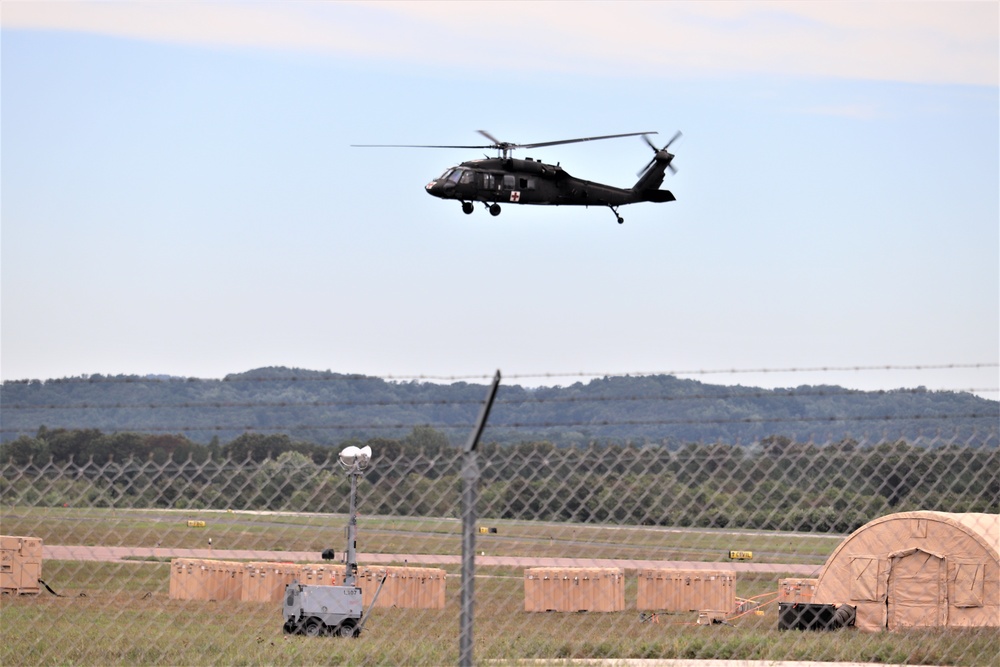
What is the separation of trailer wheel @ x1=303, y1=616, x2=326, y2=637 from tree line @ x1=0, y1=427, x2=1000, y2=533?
1186 cm

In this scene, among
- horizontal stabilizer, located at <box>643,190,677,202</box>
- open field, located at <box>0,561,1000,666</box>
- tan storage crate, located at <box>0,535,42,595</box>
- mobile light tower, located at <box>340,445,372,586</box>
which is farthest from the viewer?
horizontal stabilizer, located at <box>643,190,677,202</box>

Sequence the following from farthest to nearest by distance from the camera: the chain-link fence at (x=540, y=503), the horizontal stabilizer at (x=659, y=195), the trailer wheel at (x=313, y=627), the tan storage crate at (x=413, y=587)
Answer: the horizontal stabilizer at (x=659, y=195)
the tan storage crate at (x=413, y=587)
the trailer wheel at (x=313, y=627)
the chain-link fence at (x=540, y=503)

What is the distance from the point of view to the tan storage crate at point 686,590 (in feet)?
96.6

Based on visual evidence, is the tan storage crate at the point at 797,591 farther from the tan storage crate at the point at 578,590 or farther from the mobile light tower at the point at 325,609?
the mobile light tower at the point at 325,609

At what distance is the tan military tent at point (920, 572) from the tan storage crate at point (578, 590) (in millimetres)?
7579

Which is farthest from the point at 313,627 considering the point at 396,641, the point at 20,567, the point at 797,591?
the point at 797,591

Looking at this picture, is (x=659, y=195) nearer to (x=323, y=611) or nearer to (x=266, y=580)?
(x=266, y=580)

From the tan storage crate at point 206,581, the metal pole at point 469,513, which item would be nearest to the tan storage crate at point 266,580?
the tan storage crate at point 206,581

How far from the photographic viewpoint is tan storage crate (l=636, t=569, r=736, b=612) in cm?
2945

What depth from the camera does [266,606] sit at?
1146 inches

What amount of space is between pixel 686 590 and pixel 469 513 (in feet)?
76.6

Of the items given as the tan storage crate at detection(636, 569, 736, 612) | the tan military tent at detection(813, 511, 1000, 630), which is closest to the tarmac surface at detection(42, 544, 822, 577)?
the tan storage crate at detection(636, 569, 736, 612)

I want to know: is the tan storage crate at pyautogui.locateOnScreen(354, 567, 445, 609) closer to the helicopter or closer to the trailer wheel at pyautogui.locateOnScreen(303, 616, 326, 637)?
the trailer wheel at pyautogui.locateOnScreen(303, 616, 326, 637)

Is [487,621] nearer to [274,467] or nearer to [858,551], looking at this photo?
[858,551]
